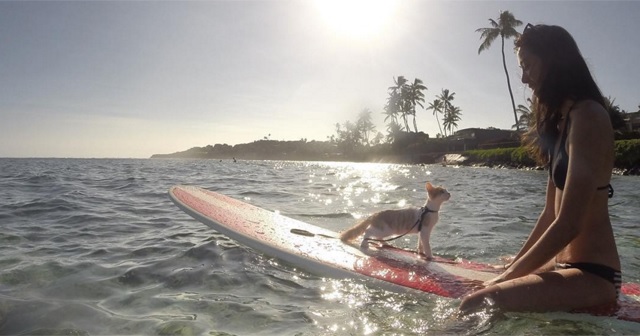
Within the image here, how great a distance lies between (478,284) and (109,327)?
318 centimetres

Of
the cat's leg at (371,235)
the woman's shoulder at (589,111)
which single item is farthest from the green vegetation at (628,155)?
the woman's shoulder at (589,111)

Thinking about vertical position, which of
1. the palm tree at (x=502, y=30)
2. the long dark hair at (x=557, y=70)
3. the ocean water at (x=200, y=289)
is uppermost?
the palm tree at (x=502, y=30)

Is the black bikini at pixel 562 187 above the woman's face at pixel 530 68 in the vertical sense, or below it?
below

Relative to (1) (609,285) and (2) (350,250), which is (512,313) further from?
(2) (350,250)

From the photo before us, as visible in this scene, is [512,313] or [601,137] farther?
[512,313]

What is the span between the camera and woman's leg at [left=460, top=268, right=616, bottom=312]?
2951 mm

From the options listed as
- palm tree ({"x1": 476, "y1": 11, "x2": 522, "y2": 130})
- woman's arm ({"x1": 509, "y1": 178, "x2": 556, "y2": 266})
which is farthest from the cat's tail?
palm tree ({"x1": 476, "y1": 11, "x2": 522, "y2": 130})

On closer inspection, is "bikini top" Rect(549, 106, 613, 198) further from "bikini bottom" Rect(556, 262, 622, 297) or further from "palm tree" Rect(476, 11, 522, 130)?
"palm tree" Rect(476, 11, 522, 130)

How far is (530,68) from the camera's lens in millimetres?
3133

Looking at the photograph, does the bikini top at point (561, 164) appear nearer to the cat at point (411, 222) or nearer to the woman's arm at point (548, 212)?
the woman's arm at point (548, 212)

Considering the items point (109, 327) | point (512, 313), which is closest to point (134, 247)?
point (109, 327)

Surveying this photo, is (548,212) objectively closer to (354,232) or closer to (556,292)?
(556,292)

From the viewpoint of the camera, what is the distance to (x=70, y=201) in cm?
1115

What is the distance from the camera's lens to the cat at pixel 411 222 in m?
5.29
